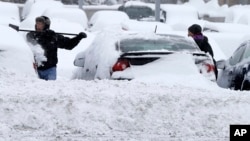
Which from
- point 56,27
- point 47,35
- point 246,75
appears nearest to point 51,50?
point 47,35

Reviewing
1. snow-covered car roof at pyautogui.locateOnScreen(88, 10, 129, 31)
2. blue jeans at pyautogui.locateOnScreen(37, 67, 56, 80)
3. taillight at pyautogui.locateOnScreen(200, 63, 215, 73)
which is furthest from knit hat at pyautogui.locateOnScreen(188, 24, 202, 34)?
snow-covered car roof at pyautogui.locateOnScreen(88, 10, 129, 31)

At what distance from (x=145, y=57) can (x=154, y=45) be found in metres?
0.49

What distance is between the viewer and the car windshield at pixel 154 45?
23.2ft

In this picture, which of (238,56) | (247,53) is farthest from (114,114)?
(238,56)

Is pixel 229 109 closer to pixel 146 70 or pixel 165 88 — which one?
pixel 165 88

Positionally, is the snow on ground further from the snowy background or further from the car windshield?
the car windshield

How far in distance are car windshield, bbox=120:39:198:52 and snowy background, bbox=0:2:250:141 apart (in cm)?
199

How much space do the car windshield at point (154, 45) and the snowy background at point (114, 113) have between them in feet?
6.54

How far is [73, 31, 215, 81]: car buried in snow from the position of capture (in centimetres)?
671

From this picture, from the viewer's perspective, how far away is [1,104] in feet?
14.5

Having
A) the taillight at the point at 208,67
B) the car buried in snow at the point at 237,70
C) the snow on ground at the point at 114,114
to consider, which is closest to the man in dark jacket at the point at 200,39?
the car buried in snow at the point at 237,70

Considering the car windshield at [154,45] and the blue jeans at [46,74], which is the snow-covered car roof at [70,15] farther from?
the car windshield at [154,45]

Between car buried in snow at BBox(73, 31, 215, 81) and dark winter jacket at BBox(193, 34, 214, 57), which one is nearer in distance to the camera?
car buried in snow at BBox(73, 31, 215, 81)

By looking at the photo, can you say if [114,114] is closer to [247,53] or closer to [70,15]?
[247,53]
